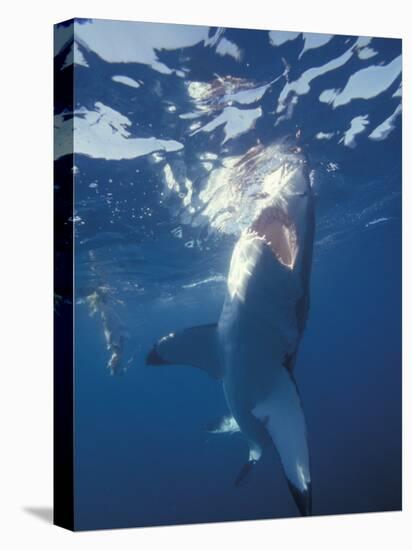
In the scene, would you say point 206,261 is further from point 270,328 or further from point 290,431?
point 290,431

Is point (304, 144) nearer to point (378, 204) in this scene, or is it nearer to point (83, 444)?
point (378, 204)

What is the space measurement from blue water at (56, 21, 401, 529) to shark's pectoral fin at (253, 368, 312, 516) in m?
0.09

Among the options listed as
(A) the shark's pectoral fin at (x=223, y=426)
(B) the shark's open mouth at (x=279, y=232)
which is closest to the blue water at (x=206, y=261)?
(A) the shark's pectoral fin at (x=223, y=426)

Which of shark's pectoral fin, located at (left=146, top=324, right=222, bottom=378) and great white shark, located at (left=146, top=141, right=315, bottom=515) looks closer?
shark's pectoral fin, located at (left=146, top=324, right=222, bottom=378)

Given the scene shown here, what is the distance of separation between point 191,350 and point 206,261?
806mm

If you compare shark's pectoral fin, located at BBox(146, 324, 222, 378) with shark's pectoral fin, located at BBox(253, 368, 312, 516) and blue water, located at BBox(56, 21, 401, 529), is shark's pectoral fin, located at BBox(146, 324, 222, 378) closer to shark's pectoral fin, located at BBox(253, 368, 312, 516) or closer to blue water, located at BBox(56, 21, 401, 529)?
blue water, located at BBox(56, 21, 401, 529)

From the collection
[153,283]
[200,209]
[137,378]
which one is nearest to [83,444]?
[137,378]

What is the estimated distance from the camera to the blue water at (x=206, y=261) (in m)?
10.6

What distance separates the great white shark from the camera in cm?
1113

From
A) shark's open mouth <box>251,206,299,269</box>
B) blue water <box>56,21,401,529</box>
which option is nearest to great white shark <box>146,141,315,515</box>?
shark's open mouth <box>251,206,299,269</box>

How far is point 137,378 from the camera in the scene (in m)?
10.8

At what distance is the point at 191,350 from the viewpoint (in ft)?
36.0

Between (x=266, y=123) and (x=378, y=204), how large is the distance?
1472 millimetres

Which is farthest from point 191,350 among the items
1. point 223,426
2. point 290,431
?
point 290,431
